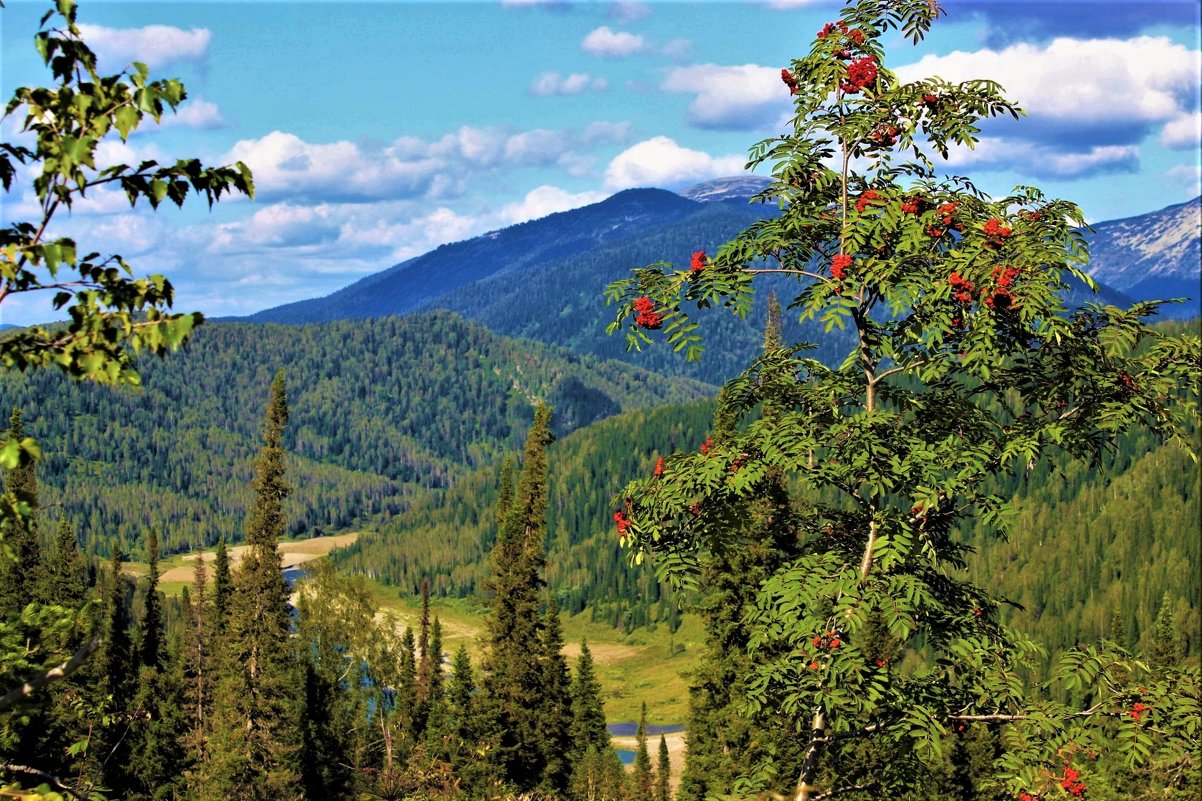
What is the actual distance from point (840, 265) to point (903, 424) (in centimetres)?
220

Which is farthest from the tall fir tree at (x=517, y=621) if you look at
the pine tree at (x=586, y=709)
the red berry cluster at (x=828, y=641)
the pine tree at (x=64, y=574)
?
the red berry cluster at (x=828, y=641)

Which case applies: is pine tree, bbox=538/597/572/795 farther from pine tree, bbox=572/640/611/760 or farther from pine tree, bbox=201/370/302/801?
pine tree, bbox=572/640/611/760

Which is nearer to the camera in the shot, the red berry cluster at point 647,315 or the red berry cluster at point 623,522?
the red berry cluster at point 647,315

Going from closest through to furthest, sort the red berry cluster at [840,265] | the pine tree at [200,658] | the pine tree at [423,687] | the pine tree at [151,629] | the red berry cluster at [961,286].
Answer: the red berry cluster at [961,286]
the red berry cluster at [840,265]
the pine tree at [200,658]
the pine tree at [151,629]
the pine tree at [423,687]

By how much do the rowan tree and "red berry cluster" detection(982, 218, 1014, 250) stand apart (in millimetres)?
34

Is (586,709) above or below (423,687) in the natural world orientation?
below

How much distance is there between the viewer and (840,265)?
13.1 metres

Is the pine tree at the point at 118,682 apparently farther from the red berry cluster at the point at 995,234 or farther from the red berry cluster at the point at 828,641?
the red berry cluster at the point at 995,234

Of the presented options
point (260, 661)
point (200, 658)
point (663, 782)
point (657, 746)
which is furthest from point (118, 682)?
point (657, 746)

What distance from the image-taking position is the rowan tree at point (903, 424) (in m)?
12.5

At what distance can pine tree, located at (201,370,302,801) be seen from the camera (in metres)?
60.1

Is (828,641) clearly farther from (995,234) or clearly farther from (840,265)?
(995,234)

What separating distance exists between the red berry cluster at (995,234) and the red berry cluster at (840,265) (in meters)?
1.60

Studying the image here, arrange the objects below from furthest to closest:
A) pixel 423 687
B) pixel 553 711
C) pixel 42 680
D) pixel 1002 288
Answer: pixel 423 687 < pixel 553 711 < pixel 1002 288 < pixel 42 680
